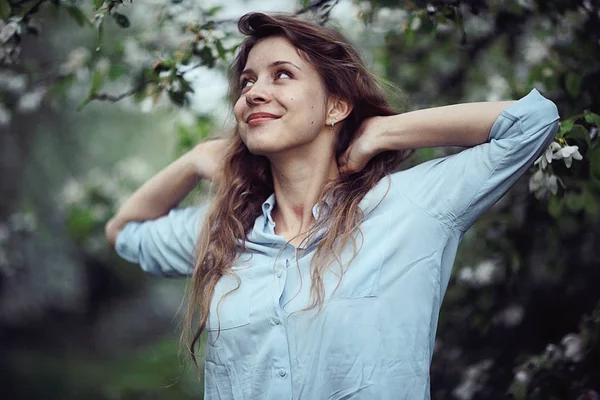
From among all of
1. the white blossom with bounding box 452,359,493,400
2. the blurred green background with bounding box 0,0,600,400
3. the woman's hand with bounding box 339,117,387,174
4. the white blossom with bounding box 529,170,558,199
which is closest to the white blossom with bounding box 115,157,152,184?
the blurred green background with bounding box 0,0,600,400

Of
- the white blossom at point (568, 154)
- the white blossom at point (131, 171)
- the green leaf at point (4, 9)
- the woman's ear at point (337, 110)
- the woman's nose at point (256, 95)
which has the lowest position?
the white blossom at point (131, 171)

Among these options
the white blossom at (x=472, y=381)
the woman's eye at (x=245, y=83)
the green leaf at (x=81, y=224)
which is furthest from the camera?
the green leaf at (x=81, y=224)

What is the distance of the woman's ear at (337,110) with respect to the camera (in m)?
1.99

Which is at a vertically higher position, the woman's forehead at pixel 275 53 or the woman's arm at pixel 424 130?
the woman's forehead at pixel 275 53

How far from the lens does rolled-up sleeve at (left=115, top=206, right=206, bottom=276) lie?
7.11 ft

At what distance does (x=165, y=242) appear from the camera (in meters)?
2.19

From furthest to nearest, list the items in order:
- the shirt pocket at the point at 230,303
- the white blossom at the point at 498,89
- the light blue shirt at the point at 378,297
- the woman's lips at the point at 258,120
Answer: the white blossom at the point at 498,89 < the woman's lips at the point at 258,120 < the shirt pocket at the point at 230,303 < the light blue shirt at the point at 378,297

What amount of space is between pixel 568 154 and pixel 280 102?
0.74m

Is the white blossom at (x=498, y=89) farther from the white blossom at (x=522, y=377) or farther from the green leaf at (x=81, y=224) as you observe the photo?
the green leaf at (x=81, y=224)

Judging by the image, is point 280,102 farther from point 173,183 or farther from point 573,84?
point 573,84

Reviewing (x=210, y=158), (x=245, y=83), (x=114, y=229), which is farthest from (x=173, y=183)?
(x=245, y=83)

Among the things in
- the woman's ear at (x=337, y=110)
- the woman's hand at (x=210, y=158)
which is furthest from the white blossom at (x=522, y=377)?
the woman's hand at (x=210, y=158)

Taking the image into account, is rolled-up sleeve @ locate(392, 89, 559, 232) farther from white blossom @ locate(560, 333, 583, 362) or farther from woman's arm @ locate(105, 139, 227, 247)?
white blossom @ locate(560, 333, 583, 362)

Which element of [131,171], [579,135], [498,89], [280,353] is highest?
[579,135]
